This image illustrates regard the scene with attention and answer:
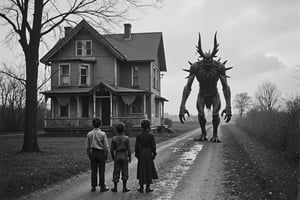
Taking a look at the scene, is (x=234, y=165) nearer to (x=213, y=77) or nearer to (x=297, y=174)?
(x=297, y=174)

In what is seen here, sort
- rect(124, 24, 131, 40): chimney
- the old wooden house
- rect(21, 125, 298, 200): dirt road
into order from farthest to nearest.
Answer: rect(124, 24, 131, 40): chimney < the old wooden house < rect(21, 125, 298, 200): dirt road

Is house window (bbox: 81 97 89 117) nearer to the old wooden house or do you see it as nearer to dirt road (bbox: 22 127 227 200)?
the old wooden house

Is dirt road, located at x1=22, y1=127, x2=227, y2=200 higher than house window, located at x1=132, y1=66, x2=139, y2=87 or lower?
lower

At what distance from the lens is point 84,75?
97.4 feet

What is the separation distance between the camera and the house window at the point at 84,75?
97.3 feet

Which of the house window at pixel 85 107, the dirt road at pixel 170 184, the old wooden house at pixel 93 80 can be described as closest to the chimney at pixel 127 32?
the old wooden house at pixel 93 80

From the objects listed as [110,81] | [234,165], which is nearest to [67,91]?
[110,81]

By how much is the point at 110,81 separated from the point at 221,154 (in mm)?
17952

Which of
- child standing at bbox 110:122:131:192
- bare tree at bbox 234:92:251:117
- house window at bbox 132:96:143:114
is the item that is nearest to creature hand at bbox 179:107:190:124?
child standing at bbox 110:122:131:192

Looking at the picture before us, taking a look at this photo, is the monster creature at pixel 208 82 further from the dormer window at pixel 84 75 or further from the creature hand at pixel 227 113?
the dormer window at pixel 84 75

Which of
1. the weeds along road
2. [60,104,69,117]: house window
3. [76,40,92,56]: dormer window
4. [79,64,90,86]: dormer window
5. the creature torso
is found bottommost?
the weeds along road

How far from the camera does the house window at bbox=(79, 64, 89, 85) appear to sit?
97.3 feet

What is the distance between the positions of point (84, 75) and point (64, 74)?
5.88 ft

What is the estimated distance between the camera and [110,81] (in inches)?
1156
